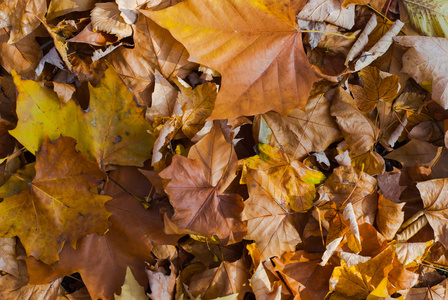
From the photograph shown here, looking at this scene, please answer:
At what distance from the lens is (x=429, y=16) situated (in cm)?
149

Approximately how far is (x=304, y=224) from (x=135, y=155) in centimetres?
74

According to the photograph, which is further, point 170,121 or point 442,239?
point 442,239

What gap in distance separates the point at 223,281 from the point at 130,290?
354mm

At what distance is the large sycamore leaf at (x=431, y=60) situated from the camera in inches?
56.2

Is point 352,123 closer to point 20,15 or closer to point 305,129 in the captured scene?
point 305,129

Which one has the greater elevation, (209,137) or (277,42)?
(277,42)

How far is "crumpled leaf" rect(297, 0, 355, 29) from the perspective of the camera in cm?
139

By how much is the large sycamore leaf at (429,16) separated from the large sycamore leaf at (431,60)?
6 centimetres

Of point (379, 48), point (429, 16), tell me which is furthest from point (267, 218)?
point (429, 16)

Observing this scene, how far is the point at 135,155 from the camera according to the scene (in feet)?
4.42

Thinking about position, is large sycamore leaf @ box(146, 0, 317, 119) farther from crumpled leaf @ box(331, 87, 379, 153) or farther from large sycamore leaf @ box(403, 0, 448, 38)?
large sycamore leaf @ box(403, 0, 448, 38)

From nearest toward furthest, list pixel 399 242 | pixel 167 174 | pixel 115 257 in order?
pixel 167 174, pixel 115 257, pixel 399 242

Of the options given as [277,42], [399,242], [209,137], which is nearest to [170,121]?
[209,137]

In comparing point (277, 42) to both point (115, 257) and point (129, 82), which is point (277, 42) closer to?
point (129, 82)
